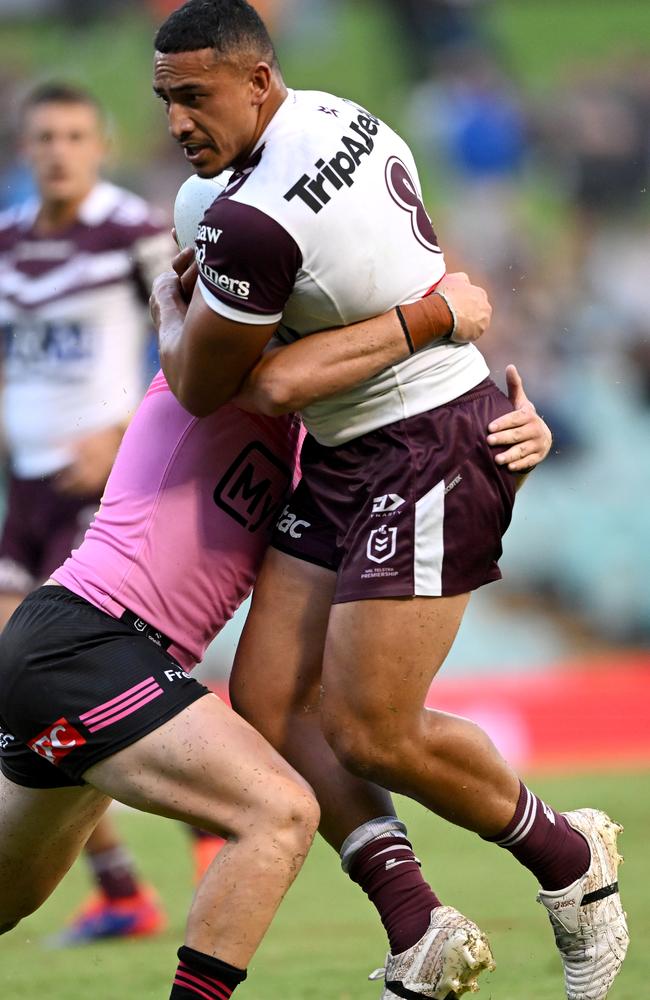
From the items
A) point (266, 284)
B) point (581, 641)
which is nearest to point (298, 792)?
point (266, 284)

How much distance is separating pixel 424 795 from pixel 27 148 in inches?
162

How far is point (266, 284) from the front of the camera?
3.52 metres

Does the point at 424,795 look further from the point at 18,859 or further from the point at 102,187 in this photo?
the point at 102,187

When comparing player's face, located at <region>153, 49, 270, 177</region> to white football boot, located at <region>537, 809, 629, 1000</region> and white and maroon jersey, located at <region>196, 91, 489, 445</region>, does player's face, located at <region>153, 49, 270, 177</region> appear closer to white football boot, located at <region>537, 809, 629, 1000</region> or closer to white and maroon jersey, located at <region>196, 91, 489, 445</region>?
white and maroon jersey, located at <region>196, 91, 489, 445</region>

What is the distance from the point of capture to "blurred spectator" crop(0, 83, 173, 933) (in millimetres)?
6438

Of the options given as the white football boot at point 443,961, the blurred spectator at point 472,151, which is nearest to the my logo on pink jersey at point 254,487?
the white football boot at point 443,961

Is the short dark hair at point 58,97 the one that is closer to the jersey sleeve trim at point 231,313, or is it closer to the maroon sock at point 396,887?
the jersey sleeve trim at point 231,313

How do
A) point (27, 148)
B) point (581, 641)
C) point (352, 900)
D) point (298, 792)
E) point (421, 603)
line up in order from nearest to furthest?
point (298, 792) < point (421, 603) < point (352, 900) < point (27, 148) < point (581, 641)

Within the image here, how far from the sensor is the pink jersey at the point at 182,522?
3779 mm

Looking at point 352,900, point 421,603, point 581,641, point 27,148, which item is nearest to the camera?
point 421,603

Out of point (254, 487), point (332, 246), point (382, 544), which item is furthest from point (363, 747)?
point (332, 246)

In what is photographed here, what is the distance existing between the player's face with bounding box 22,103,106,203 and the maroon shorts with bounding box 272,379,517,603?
10.5 ft

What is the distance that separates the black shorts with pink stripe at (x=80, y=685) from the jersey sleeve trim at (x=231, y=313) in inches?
29.5

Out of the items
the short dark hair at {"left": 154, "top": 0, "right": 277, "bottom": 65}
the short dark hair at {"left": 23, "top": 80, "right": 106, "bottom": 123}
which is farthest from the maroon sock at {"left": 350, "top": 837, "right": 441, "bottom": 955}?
the short dark hair at {"left": 23, "top": 80, "right": 106, "bottom": 123}
